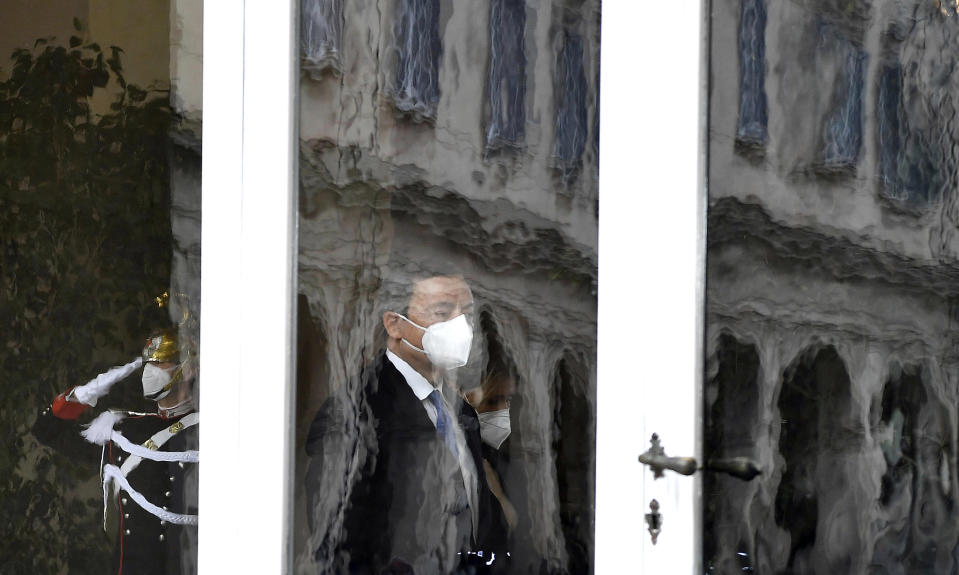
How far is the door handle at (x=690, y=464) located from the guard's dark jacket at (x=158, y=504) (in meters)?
1.00

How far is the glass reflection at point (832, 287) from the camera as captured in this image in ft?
5.17

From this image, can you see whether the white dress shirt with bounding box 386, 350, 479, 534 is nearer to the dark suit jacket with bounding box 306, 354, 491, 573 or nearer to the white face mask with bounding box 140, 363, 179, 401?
the dark suit jacket with bounding box 306, 354, 491, 573

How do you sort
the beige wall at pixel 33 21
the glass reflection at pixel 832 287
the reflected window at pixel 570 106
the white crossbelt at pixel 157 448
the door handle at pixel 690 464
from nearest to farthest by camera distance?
1. the glass reflection at pixel 832 287
2. the door handle at pixel 690 464
3. the reflected window at pixel 570 106
4. the white crossbelt at pixel 157 448
5. the beige wall at pixel 33 21

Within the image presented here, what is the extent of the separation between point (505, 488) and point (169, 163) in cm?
101

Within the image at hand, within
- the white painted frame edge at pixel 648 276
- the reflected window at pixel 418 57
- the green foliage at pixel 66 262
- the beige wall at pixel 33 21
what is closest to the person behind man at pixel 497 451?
the white painted frame edge at pixel 648 276

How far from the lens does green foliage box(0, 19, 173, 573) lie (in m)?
2.23

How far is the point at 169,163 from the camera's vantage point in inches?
86.0

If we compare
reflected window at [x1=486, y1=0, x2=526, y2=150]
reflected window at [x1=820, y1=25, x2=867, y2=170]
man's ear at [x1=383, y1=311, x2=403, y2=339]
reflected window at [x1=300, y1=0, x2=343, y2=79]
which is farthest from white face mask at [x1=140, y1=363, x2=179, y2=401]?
reflected window at [x1=820, y1=25, x2=867, y2=170]

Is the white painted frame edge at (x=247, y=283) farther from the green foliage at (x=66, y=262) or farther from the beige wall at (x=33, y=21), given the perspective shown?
the beige wall at (x=33, y=21)

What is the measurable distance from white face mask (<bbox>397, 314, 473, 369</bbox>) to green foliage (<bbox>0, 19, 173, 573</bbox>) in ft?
2.13

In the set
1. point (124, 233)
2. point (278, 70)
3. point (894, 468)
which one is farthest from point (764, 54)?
point (124, 233)

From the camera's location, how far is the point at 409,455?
77.0 inches

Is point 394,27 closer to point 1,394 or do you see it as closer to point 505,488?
point 505,488

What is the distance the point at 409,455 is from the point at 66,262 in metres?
0.96
